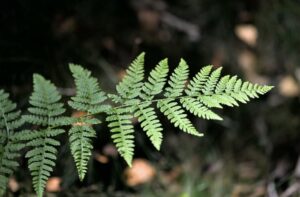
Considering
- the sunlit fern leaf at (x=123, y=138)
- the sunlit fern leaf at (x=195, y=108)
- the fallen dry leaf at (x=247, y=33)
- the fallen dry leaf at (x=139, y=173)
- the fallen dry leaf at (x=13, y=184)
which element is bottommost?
the sunlit fern leaf at (x=123, y=138)

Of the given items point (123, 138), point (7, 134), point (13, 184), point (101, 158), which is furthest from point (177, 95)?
point (13, 184)

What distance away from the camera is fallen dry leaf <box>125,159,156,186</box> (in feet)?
10.1

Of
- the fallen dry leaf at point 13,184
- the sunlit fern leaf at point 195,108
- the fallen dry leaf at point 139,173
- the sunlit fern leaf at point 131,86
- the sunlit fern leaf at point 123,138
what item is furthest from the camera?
the fallen dry leaf at point 139,173

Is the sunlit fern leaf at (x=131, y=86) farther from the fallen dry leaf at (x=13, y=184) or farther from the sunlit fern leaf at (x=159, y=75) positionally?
the fallen dry leaf at (x=13, y=184)

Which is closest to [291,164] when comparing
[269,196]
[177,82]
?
[269,196]

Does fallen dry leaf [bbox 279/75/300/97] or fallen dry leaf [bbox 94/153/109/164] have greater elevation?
fallen dry leaf [bbox 279/75/300/97]

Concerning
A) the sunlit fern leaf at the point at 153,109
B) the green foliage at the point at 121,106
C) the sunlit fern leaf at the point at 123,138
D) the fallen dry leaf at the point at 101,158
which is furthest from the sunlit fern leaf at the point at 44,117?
the fallen dry leaf at the point at 101,158

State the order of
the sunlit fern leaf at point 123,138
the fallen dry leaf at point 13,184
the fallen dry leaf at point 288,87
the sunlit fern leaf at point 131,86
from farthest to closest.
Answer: the fallen dry leaf at point 288,87, the fallen dry leaf at point 13,184, the sunlit fern leaf at point 131,86, the sunlit fern leaf at point 123,138

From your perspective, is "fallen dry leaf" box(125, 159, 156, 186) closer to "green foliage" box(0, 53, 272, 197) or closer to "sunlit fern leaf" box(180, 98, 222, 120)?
"green foliage" box(0, 53, 272, 197)

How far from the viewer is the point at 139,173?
319cm

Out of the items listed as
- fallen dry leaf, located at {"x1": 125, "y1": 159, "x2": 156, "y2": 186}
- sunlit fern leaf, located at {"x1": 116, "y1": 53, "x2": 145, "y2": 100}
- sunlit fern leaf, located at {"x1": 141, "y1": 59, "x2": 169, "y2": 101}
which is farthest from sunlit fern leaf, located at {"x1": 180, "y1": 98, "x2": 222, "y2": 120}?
fallen dry leaf, located at {"x1": 125, "y1": 159, "x2": 156, "y2": 186}

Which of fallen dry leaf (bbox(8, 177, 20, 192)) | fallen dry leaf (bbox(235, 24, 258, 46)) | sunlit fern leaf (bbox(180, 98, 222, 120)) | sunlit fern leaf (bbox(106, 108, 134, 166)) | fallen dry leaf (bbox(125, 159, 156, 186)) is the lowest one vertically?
sunlit fern leaf (bbox(106, 108, 134, 166))

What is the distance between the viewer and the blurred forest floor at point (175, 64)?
296cm

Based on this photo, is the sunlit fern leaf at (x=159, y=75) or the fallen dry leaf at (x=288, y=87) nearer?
the sunlit fern leaf at (x=159, y=75)
